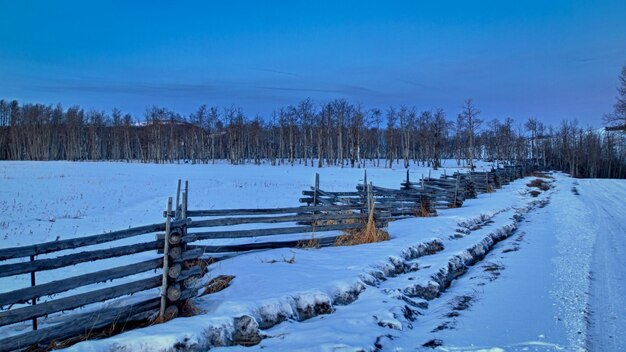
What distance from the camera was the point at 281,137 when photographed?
79812 mm

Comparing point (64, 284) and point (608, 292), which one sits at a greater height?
point (64, 284)

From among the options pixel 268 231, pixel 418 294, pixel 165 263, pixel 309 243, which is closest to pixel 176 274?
pixel 165 263

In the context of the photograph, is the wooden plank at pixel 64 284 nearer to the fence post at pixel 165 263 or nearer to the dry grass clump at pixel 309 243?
the fence post at pixel 165 263

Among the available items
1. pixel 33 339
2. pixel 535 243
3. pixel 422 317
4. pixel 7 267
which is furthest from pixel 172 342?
pixel 535 243

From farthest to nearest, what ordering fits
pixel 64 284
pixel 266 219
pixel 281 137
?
pixel 281 137 → pixel 266 219 → pixel 64 284

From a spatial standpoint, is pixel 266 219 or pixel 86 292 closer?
pixel 86 292

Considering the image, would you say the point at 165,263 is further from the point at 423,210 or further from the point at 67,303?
the point at 423,210

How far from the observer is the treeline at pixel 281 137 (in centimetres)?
7575

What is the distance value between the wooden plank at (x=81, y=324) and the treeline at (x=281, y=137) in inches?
2547

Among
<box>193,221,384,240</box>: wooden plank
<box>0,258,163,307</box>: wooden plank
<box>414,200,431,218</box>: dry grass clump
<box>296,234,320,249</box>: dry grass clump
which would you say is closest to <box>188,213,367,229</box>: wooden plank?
<box>193,221,384,240</box>: wooden plank

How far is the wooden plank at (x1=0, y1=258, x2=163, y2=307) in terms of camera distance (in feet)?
13.9

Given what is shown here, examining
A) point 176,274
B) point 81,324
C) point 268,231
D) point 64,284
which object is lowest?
point 81,324

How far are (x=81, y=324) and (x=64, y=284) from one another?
493mm

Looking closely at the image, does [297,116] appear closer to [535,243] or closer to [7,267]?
[535,243]
